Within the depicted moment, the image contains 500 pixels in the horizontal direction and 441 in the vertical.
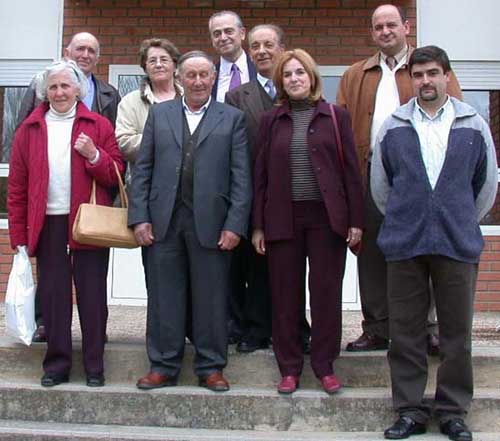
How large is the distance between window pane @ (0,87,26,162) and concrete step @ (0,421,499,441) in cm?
391

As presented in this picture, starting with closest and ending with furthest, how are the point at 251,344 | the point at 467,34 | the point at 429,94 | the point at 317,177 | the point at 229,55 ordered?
the point at 429,94
the point at 317,177
the point at 251,344
the point at 229,55
the point at 467,34

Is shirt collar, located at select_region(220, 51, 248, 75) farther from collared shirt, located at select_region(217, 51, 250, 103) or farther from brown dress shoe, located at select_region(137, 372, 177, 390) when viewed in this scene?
brown dress shoe, located at select_region(137, 372, 177, 390)

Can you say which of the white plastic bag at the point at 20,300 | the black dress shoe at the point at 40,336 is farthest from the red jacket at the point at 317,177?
the black dress shoe at the point at 40,336

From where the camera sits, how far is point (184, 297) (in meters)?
4.19

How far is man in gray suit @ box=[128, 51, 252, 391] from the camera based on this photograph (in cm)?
410

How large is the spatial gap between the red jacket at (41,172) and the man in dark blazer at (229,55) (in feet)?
2.67

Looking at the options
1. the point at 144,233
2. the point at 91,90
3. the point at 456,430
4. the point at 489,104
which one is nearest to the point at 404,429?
the point at 456,430

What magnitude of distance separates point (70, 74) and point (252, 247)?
56.7 inches

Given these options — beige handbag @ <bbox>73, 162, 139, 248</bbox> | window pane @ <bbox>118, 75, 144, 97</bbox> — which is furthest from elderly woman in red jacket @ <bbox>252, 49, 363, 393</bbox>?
window pane @ <bbox>118, 75, 144, 97</bbox>

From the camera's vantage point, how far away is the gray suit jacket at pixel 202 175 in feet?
13.4

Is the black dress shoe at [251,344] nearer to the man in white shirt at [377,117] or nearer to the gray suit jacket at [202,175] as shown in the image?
the man in white shirt at [377,117]

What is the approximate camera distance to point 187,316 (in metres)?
4.30

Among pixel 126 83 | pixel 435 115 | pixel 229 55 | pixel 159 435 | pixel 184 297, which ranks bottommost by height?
pixel 159 435

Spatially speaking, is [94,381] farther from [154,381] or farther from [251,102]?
[251,102]
